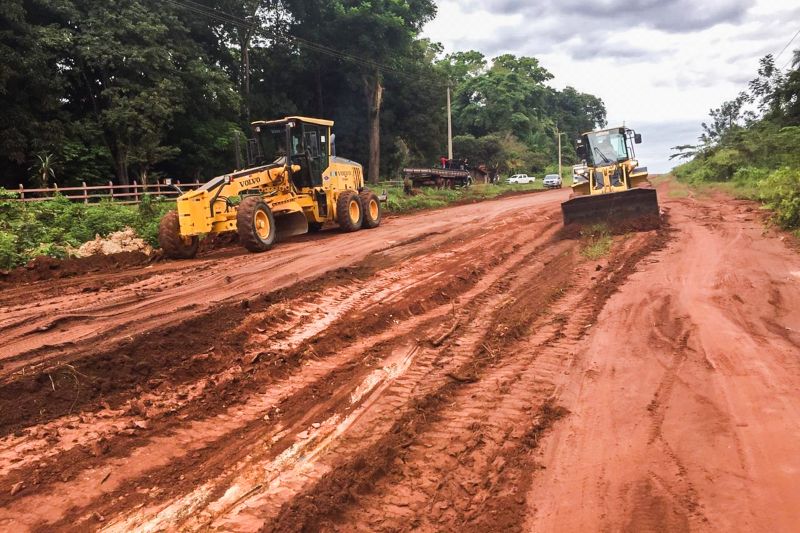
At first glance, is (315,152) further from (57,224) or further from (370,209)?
(57,224)

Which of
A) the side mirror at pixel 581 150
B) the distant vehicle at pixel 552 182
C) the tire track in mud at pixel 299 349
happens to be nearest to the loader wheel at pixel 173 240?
the tire track in mud at pixel 299 349

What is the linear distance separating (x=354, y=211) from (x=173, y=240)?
5407mm

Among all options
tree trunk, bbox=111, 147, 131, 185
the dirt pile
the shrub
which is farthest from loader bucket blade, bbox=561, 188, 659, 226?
tree trunk, bbox=111, 147, 131, 185

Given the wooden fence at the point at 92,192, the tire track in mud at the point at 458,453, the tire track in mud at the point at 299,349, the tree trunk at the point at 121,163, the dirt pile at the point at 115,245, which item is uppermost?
the tree trunk at the point at 121,163

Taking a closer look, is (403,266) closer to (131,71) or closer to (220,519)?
(220,519)

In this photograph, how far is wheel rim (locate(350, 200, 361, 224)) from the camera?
15.4 metres

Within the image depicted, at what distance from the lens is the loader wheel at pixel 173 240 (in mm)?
11609

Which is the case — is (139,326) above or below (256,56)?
below

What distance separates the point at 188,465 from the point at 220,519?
0.76 meters

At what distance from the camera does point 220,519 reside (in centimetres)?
320

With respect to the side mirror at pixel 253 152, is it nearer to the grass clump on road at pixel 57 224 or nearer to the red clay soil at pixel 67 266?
the grass clump on road at pixel 57 224

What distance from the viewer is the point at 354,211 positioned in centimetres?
1564

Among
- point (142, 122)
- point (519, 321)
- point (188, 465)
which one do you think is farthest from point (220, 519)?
point (142, 122)

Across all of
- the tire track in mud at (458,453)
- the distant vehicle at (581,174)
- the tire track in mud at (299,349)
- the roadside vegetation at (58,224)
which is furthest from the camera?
the distant vehicle at (581,174)
